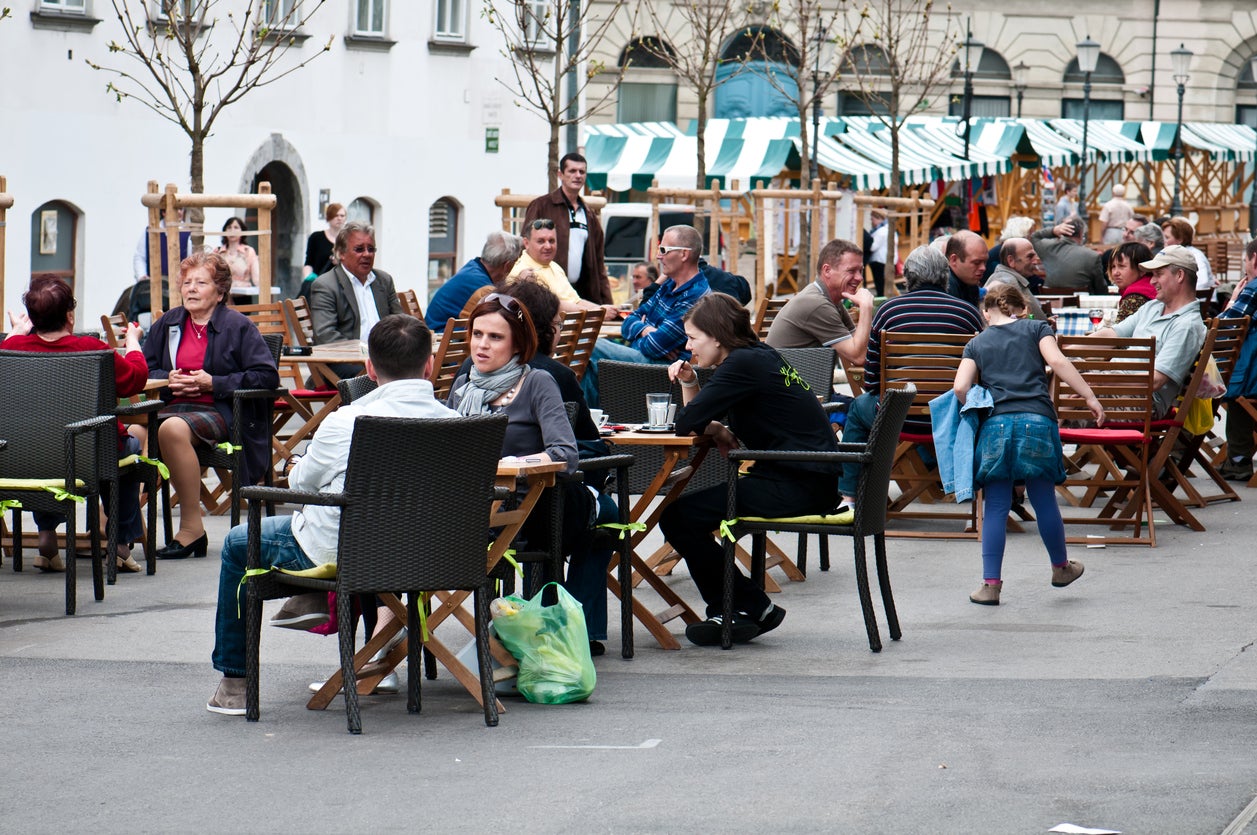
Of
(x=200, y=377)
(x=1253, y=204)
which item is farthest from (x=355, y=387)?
(x=1253, y=204)

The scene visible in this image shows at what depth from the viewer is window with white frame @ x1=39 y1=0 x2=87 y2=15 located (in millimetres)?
19562

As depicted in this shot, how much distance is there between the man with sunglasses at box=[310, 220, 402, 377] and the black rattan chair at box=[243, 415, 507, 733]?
628cm

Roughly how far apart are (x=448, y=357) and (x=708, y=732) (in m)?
4.98

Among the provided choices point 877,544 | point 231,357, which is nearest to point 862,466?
point 877,544

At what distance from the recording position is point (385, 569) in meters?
6.20

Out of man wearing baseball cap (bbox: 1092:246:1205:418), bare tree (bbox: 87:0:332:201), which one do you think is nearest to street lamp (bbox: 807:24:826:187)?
bare tree (bbox: 87:0:332:201)

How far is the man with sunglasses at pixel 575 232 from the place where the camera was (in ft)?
50.3

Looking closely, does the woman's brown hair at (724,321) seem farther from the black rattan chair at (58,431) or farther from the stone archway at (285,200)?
the stone archway at (285,200)

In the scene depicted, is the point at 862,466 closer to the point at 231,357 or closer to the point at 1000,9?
the point at 231,357

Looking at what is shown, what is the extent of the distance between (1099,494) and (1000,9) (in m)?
44.3

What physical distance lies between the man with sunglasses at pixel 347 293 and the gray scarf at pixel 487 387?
5340mm

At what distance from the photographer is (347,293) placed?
41.3 ft

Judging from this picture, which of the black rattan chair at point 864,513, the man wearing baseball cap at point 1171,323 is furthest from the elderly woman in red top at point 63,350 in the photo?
the man wearing baseball cap at point 1171,323

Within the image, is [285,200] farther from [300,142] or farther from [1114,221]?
[1114,221]
